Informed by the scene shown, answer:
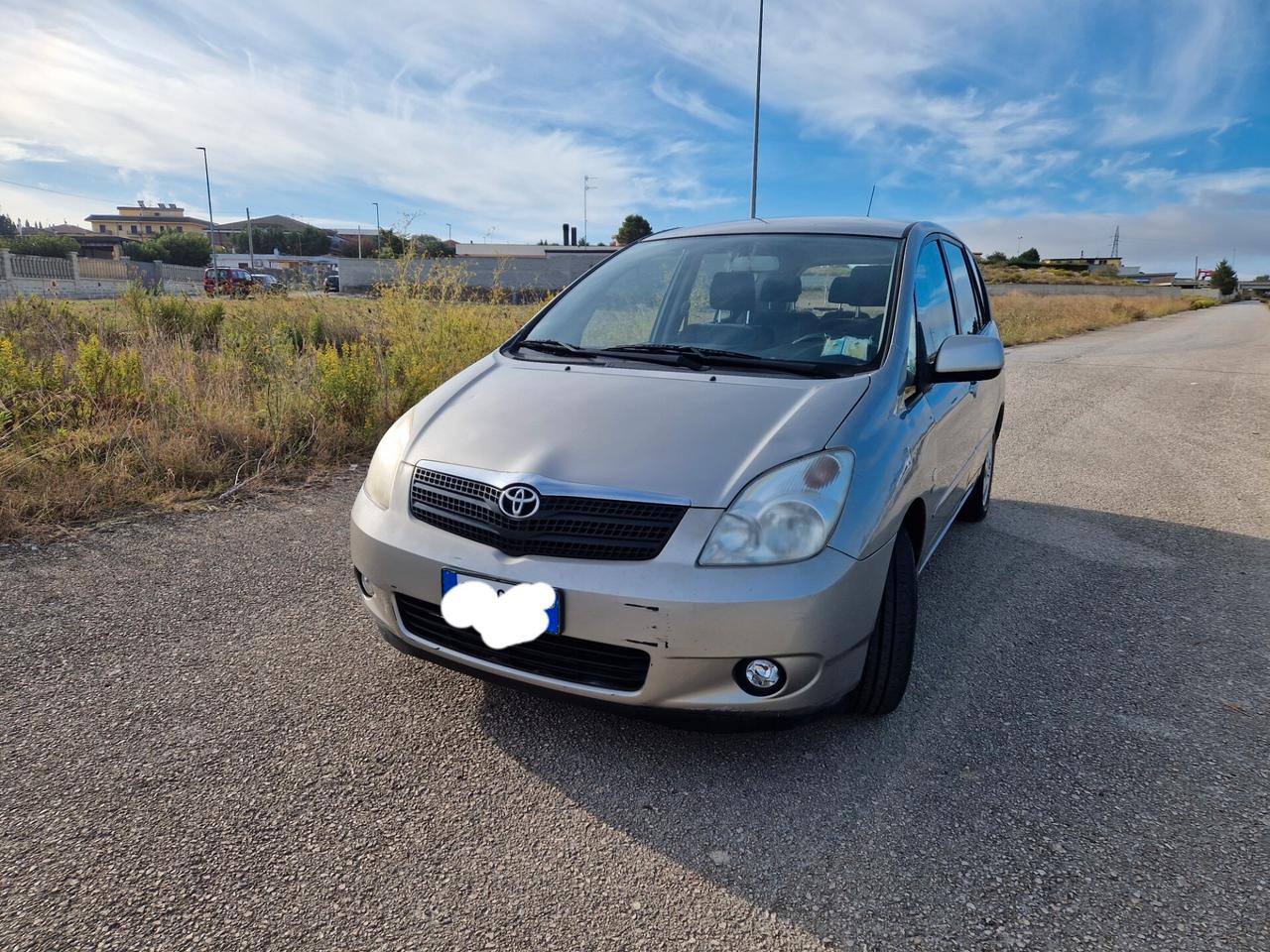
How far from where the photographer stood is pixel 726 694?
2004mm

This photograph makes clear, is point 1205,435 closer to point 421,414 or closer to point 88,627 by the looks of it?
point 421,414

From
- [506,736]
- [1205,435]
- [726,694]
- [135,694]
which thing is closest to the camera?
[726,694]

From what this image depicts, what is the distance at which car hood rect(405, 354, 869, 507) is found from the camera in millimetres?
2100

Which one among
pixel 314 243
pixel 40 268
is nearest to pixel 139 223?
pixel 314 243

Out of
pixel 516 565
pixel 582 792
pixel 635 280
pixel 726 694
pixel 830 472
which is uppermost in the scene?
pixel 635 280

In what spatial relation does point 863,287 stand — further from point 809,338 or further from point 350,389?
point 350,389

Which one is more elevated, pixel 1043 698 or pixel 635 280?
pixel 635 280

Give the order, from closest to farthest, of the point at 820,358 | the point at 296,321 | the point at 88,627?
the point at 820,358 → the point at 88,627 → the point at 296,321

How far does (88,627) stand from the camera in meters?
2.97

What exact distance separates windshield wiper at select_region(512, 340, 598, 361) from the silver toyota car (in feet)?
0.04

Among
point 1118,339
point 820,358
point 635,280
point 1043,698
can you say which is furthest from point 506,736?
point 1118,339

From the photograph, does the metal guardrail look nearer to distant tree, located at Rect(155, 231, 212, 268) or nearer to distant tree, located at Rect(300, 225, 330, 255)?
distant tree, located at Rect(155, 231, 212, 268)

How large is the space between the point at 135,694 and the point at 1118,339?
23812 millimetres

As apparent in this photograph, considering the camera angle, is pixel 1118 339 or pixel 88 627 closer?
pixel 88 627
